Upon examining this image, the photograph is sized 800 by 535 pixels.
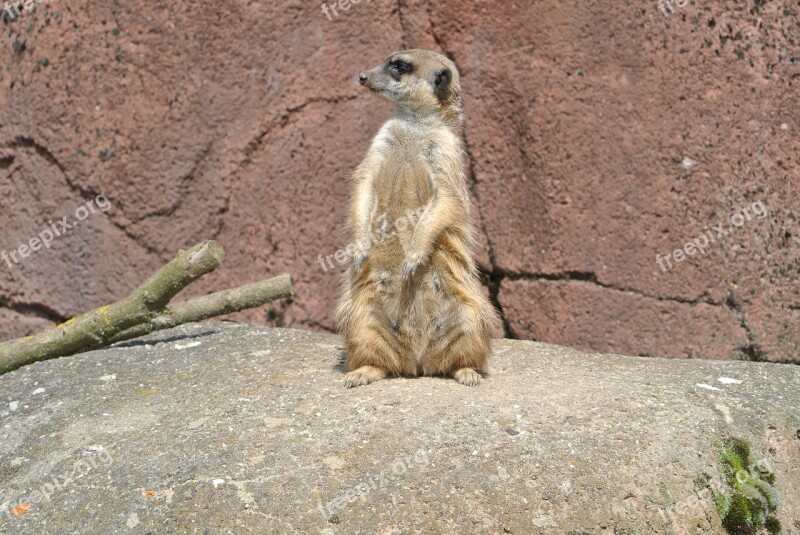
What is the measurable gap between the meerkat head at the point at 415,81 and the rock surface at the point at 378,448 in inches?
45.8

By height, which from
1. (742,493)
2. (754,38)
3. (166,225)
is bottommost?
(742,493)

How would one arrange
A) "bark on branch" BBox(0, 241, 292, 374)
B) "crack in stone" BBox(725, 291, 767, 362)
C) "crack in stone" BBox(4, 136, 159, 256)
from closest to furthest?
"bark on branch" BBox(0, 241, 292, 374) < "crack in stone" BBox(725, 291, 767, 362) < "crack in stone" BBox(4, 136, 159, 256)

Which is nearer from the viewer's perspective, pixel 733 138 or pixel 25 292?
pixel 733 138

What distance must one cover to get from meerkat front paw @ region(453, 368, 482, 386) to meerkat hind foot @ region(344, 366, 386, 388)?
12.4 inches

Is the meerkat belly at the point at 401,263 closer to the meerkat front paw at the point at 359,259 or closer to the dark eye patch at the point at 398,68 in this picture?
the meerkat front paw at the point at 359,259

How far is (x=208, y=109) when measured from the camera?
4988 mm

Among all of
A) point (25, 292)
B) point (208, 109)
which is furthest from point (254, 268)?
point (25, 292)

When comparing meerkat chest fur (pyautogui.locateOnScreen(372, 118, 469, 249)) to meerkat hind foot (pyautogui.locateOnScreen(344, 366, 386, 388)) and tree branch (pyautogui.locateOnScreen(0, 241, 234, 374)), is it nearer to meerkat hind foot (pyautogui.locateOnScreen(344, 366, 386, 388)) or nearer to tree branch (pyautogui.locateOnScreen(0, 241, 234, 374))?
meerkat hind foot (pyautogui.locateOnScreen(344, 366, 386, 388))

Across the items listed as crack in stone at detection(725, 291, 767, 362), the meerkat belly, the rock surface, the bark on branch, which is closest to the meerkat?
the meerkat belly

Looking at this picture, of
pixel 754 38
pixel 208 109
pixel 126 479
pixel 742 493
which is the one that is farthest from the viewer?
pixel 208 109

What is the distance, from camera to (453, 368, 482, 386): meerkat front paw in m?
3.87

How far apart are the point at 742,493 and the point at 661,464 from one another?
35 centimetres

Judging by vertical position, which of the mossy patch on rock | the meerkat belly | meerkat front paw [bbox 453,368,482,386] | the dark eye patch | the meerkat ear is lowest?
the mossy patch on rock

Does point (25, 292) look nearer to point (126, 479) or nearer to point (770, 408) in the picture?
point (126, 479)
